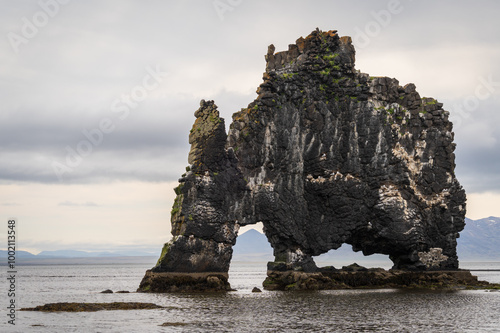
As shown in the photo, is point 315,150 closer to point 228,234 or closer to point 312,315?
point 228,234

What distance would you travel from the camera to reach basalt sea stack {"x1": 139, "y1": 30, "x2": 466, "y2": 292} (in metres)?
81.2

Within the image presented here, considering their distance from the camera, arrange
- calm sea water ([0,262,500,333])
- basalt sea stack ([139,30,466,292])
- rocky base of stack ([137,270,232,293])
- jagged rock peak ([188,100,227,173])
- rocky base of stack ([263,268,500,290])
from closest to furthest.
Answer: calm sea water ([0,262,500,333])
rocky base of stack ([137,270,232,293])
rocky base of stack ([263,268,500,290])
jagged rock peak ([188,100,227,173])
basalt sea stack ([139,30,466,292])

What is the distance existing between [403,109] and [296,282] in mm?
28588

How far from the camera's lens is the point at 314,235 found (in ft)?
285

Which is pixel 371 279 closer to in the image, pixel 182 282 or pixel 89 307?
pixel 182 282

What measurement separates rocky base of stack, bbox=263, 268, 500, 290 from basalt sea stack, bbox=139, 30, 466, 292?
2.27 m

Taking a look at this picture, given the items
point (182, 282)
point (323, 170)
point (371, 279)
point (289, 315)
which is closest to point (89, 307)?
point (289, 315)

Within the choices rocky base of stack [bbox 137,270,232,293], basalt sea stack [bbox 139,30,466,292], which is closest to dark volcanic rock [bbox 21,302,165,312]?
rocky base of stack [bbox 137,270,232,293]

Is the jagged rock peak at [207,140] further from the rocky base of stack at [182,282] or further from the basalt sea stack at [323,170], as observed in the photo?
the rocky base of stack at [182,282]

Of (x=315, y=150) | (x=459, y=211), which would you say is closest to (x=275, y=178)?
(x=315, y=150)

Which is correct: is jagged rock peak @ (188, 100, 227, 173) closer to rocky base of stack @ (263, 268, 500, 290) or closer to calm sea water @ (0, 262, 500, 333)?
rocky base of stack @ (263, 268, 500, 290)

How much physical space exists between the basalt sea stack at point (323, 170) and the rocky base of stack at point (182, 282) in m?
1.38

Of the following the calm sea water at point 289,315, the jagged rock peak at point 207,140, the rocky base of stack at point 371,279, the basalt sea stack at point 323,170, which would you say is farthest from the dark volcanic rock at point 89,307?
the rocky base of stack at point 371,279

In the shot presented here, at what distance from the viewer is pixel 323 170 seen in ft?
283
